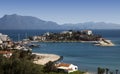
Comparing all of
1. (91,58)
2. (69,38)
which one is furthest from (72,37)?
(91,58)

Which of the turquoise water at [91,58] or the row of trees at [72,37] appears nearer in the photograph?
the turquoise water at [91,58]

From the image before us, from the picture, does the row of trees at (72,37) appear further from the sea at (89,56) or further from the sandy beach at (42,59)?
the sandy beach at (42,59)

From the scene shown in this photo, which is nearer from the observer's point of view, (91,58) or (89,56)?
(91,58)

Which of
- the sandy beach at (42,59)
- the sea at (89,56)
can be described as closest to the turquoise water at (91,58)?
the sea at (89,56)

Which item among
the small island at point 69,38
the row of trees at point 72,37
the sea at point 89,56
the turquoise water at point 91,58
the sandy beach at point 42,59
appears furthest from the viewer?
the row of trees at point 72,37

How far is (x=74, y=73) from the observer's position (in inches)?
1467

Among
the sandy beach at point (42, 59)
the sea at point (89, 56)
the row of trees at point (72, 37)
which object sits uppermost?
the row of trees at point (72, 37)

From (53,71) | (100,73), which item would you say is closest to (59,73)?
(53,71)

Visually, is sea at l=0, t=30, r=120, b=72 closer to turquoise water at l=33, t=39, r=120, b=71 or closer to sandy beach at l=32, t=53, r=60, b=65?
turquoise water at l=33, t=39, r=120, b=71

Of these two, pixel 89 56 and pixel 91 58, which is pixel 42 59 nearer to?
pixel 91 58

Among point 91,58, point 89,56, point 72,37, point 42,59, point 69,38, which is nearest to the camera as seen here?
point 42,59

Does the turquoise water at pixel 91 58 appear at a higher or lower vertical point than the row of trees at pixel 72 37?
lower

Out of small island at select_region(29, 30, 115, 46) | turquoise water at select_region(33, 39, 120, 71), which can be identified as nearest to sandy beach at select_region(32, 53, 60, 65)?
turquoise water at select_region(33, 39, 120, 71)

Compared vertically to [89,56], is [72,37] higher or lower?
higher
